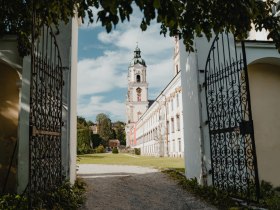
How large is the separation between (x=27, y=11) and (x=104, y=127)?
3233 inches

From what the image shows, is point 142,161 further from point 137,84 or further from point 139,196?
point 137,84

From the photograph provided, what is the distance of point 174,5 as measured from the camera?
A: 365 cm

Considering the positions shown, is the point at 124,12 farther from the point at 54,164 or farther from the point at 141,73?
the point at 141,73

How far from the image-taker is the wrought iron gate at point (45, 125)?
546 cm

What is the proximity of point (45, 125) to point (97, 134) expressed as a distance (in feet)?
227

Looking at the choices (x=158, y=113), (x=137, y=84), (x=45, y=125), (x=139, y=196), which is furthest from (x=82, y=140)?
(x=45, y=125)

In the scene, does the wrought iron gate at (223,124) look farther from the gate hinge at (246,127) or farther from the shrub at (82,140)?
the shrub at (82,140)

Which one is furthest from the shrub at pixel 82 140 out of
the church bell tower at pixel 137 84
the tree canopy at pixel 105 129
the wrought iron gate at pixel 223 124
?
the tree canopy at pixel 105 129

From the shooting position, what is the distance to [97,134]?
74625 millimetres

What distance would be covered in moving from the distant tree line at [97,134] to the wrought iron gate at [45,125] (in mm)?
32187

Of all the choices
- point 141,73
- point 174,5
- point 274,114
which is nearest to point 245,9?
point 174,5

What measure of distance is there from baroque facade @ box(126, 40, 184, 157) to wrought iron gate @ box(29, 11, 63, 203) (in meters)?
25.6

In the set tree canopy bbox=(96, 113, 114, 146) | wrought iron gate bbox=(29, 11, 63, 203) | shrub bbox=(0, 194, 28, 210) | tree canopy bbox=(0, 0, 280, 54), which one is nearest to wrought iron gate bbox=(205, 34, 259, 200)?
tree canopy bbox=(0, 0, 280, 54)

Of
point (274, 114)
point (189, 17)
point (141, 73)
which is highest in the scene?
point (141, 73)
